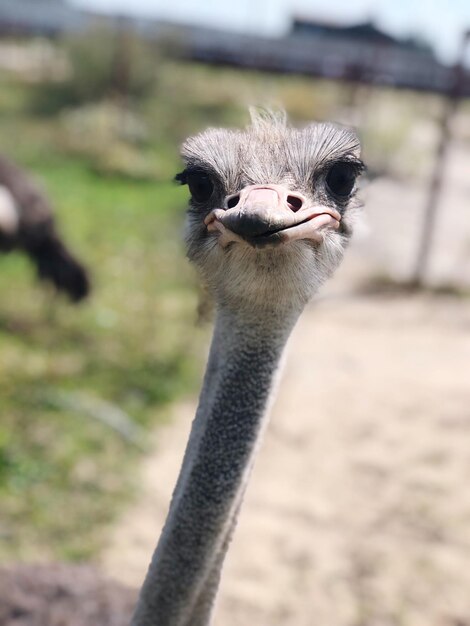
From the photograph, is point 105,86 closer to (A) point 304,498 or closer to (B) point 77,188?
(B) point 77,188

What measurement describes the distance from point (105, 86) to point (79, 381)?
926cm

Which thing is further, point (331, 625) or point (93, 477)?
point (93, 477)

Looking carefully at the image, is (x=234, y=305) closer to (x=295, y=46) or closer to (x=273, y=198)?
(x=273, y=198)

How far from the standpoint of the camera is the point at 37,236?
447cm

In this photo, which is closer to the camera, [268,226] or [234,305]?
[268,226]

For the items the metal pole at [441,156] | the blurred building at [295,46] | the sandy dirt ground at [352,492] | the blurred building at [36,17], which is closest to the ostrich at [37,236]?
the sandy dirt ground at [352,492]

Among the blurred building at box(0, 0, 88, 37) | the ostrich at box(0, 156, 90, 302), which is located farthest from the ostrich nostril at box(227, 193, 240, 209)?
Result: the blurred building at box(0, 0, 88, 37)

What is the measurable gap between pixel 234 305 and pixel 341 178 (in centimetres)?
22

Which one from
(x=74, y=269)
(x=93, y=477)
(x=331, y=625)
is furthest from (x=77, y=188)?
(x=331, y=625)

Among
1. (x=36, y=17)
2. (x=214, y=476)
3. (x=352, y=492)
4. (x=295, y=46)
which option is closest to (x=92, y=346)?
(x=352, y=492)

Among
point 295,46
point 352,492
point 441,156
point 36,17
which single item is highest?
point 36,17

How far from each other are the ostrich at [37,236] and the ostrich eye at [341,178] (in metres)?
3.40

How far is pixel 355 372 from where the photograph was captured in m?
4.25

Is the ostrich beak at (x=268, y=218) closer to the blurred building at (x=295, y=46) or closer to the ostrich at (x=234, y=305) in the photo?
the ostrich at (x=234, y=305)
